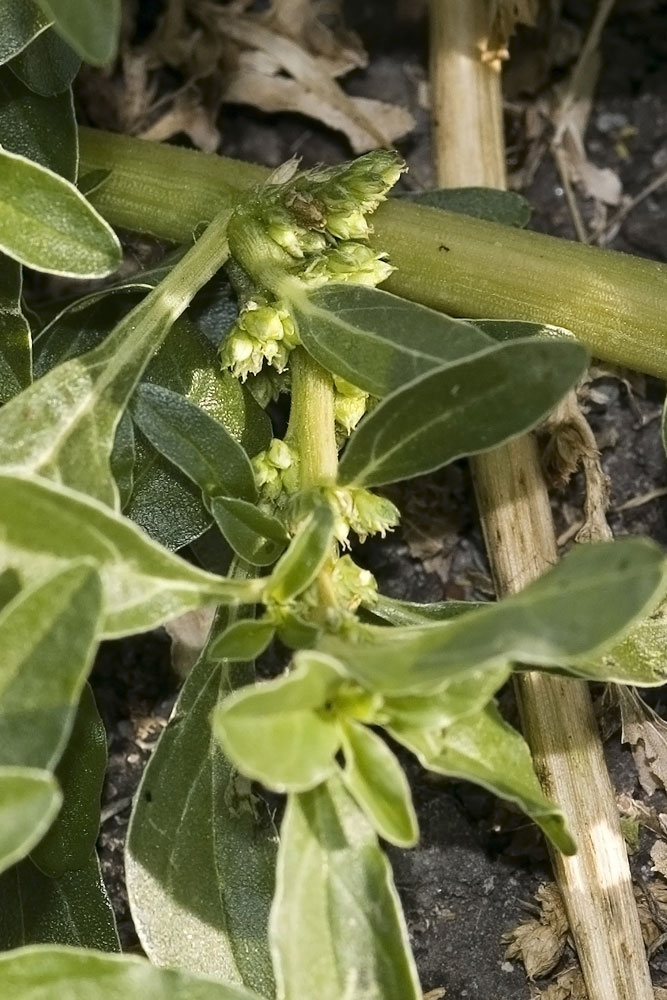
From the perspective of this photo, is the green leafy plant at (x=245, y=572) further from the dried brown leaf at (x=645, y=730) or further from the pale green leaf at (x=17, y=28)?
the dried brown leaf at (x=645, y=730)

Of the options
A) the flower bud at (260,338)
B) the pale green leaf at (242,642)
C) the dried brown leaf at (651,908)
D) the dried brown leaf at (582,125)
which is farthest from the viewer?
the dried brown leaf at (582,125)

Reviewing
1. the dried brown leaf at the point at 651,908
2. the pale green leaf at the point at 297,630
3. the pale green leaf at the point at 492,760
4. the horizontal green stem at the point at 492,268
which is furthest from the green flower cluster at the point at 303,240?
the dried brown leaf at the point at 651,908

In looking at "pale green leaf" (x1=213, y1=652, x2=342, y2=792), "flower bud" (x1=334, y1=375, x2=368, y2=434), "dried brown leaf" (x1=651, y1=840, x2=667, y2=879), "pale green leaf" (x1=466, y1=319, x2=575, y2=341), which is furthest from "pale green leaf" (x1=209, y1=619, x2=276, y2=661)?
"dried brown leaf" (x1=651, y1=840, x2=667, y2=879)

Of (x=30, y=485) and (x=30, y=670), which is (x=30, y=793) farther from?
(x=30, y=485)

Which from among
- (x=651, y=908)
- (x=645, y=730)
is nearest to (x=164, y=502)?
(x=645, y=730)

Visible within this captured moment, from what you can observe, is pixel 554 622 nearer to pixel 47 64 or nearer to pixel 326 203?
pixel 326 203

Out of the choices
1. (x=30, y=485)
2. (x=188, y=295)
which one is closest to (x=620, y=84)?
(x=188, y=295)

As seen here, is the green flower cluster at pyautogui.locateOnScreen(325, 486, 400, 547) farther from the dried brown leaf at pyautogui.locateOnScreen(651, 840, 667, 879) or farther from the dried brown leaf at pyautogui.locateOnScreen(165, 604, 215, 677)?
the dried brown leaf at pyautogui.locateOnScreen(651, 840, 667, 879)
